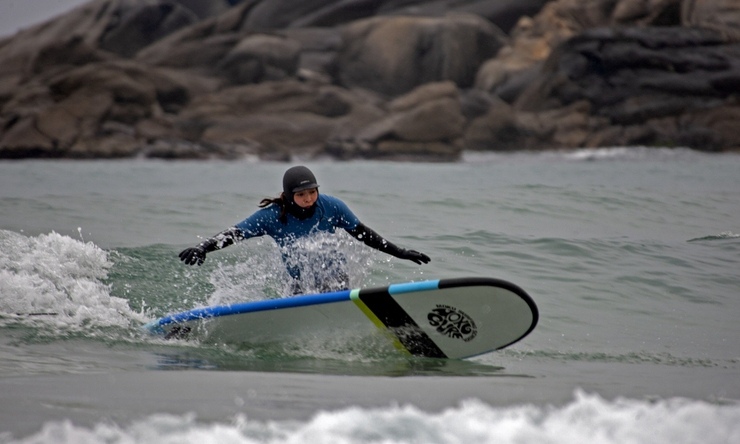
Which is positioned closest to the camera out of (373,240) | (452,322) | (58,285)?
(452,322)

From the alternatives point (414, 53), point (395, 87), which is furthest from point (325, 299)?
point (414, 53)

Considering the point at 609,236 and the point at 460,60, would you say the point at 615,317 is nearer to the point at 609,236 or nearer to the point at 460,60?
the point at 609,236

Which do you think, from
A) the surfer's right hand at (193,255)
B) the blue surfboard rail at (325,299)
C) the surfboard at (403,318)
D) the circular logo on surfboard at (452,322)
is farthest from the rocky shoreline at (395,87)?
the circular logo on surfboard at (452,322)

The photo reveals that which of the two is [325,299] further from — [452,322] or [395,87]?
[395,87]

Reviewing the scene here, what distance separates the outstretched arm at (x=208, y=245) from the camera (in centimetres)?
698

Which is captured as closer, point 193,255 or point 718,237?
point 193,255

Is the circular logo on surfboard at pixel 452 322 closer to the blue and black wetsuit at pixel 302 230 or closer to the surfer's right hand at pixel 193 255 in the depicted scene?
the blue and black wetsuit at pixel 302 230

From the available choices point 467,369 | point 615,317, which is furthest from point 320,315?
point 615,317

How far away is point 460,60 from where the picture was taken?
2322 inches

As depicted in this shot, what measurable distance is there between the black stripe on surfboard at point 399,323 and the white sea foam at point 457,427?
1320mm

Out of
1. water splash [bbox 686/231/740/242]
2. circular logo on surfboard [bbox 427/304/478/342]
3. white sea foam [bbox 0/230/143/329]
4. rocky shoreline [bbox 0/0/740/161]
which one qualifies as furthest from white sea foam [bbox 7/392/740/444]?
rocky shoreline [bbox 0/0/740/161]

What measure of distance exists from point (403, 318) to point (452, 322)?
329 mm

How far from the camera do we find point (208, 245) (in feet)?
23.2

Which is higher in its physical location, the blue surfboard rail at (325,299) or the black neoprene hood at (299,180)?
the black neoprene hood at (299,180)
